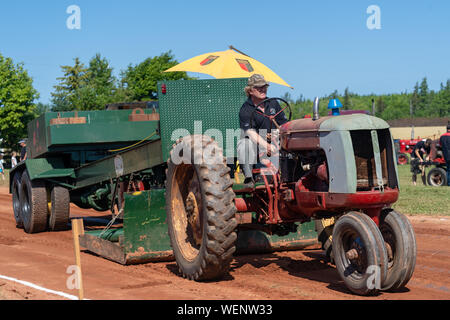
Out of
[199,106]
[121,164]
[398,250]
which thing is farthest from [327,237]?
[121,164]

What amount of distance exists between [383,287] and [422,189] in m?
13.4

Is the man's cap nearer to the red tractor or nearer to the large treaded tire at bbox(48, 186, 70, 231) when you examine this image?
the red tractor

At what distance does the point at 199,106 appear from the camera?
859cm

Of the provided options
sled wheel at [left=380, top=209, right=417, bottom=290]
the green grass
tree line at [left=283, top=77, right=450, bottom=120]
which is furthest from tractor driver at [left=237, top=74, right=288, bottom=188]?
tree line at [left=283, top=77, right=450, bottom=120]

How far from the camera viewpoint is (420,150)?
2398cm

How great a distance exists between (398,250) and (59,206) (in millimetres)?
7387

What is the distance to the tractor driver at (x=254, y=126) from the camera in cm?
684

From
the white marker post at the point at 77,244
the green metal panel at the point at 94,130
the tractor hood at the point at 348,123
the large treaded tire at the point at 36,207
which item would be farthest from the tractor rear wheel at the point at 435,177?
the white marker post at the point at 77,244

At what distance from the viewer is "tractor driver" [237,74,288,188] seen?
22.4ft

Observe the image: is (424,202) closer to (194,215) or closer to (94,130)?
(94,130)

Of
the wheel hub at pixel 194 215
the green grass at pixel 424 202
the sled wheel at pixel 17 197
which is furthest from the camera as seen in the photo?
the green grass at pixel 424 202

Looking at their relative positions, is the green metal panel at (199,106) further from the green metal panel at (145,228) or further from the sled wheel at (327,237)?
the sled wheel at (327,237)
